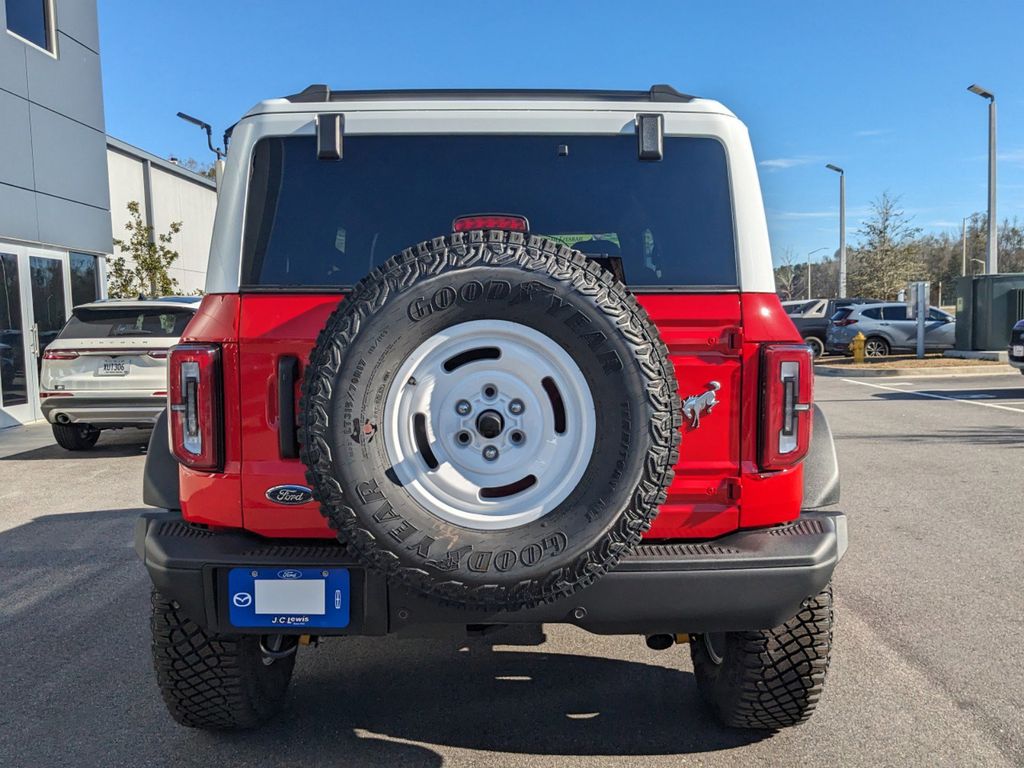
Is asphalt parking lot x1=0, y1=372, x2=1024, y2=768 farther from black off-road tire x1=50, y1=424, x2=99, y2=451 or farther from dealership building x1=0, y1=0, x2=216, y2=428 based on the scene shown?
dealership building x1=0, y1=0, x2=216, y2=428

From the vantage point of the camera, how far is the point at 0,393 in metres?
13.3

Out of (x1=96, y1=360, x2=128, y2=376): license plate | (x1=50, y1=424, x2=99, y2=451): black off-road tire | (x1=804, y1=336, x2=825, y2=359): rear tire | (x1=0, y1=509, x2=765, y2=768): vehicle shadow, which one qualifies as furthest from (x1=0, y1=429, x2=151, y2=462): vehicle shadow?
(x1=804, y1=336, x2=825, y2=359): rear tire

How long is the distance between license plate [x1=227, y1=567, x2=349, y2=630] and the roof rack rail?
151 centimetres

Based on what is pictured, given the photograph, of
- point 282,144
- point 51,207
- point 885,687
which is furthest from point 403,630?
point 51,207

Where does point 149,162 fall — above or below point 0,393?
above

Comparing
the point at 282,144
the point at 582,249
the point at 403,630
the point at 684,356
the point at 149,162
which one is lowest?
the point at 403,630

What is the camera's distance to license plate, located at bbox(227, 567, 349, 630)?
2.66 metres

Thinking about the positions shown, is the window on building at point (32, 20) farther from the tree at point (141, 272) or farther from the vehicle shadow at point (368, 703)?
the vehicle shadow at point (368, 703)

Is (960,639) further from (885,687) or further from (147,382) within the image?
(147,382)

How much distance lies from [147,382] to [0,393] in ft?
16.9

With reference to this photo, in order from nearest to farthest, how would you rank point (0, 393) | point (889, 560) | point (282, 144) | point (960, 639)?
point (282, 144) → point (960, 639) → point (889, 560) → point (0, 393)

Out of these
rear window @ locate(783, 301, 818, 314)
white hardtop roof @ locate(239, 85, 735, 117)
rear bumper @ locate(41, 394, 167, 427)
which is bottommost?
rear bumper @ locate(41, 394, 167, 427)

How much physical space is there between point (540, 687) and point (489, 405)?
1760 mm

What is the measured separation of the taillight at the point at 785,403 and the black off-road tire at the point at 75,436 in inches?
359
